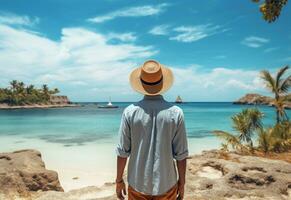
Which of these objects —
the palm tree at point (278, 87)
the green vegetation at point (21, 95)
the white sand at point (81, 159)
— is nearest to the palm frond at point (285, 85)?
the palm tree at point (278, 87)

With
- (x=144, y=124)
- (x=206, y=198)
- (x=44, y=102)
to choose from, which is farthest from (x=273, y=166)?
(x=44, y=102)

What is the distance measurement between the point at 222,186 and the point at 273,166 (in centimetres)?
189

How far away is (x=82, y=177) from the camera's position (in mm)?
10539

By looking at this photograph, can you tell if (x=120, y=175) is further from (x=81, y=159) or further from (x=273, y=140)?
(x=81, y=159)

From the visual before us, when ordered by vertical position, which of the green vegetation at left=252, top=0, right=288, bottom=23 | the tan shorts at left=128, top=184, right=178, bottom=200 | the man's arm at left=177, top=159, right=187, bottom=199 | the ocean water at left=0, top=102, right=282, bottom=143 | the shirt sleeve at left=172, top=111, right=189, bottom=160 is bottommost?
the ocean water at left=0, top=102, right=282, bottom=143

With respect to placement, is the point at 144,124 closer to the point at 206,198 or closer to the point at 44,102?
the point at 206,198

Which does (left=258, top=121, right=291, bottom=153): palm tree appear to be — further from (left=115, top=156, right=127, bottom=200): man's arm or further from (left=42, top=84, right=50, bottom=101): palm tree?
(left=42, top=84, right=50, bottom=101): palm tree

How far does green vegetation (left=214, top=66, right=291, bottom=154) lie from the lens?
12273 mm

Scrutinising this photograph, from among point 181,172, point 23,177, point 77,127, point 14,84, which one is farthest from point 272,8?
point 14,84

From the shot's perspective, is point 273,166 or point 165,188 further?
point 273,166

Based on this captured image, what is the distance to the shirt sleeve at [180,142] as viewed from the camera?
268 centimetres

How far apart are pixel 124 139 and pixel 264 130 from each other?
11.2m

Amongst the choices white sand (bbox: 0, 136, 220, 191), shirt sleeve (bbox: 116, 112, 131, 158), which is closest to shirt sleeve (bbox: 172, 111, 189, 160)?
shirt sleeve (bbox: 116, 112, 131, 158)

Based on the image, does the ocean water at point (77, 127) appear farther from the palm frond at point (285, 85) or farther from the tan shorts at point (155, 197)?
the tan shorts at point (155, 197)
